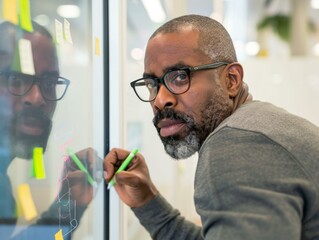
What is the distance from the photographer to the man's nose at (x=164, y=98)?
842 mm

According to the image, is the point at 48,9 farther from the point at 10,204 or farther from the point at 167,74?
the point at 10,204

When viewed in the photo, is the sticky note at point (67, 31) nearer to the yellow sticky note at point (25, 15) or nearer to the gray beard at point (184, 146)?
the yellow sticky note at point (25, 15)

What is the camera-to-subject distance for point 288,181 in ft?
1.88

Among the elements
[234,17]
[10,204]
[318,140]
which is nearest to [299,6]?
[234,17]

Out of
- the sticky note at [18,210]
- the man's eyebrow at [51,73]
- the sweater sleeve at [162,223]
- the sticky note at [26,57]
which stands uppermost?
the sticky note at [26,57]

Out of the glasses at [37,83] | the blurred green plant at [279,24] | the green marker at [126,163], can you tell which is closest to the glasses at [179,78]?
the glasses at [37,83]

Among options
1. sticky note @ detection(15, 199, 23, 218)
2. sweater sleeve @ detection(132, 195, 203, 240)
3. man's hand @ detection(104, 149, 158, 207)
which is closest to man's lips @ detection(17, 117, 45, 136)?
sticky note @ detection(15, 199, 23, 218)

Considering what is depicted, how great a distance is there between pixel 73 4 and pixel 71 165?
15.8 inches

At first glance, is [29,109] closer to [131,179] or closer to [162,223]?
[131,179]

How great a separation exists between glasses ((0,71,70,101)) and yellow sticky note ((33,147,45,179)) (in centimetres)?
11

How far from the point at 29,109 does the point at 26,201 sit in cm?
16

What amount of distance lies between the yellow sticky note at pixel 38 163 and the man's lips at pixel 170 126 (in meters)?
0.27

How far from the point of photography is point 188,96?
83cm

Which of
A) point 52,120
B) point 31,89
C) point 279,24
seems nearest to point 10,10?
point 31,89
